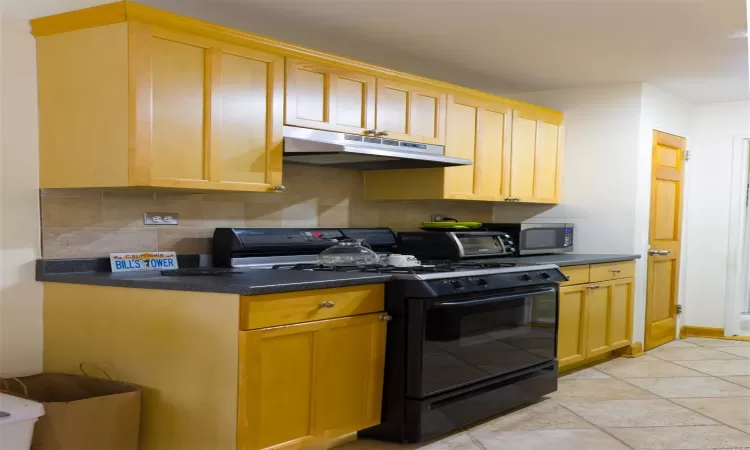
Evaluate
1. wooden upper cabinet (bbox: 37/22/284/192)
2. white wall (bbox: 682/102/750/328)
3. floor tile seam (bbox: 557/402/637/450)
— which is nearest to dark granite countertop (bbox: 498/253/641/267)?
floor tile seam (bbox: 557/402/637/450)

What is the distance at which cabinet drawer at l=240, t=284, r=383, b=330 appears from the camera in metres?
2.72

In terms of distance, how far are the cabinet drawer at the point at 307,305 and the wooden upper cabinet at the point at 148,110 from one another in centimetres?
67

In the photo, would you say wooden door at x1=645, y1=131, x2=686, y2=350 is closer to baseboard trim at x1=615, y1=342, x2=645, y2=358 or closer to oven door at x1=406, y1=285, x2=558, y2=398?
baseboard trim at x1=615, y1=342, x2=645, y2=358

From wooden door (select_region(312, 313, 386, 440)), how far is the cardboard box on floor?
705 millimetres

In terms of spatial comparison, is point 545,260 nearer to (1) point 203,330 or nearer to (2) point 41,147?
(1) point 203,330

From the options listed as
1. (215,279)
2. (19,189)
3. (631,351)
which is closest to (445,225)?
(631,351)

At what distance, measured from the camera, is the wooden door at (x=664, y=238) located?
230 inches

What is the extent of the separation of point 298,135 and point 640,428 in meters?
2.24

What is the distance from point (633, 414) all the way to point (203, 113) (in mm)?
2725

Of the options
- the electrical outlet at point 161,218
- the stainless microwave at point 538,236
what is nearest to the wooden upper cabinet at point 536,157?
the stainless microwave at point 538,236

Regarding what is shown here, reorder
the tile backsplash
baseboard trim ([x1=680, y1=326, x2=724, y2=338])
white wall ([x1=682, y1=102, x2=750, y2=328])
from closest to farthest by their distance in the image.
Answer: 1. the tile backsplash
2. white wall ([x1=682, y1=102, x2=750, y2=328])
3. baseboard trim ([x1=680, y1=326, x2=724, y2=338])

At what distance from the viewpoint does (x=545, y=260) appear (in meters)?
4.77

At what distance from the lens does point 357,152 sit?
3686mm

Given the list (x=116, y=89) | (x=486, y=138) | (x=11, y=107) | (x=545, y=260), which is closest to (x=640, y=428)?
(x=545, y=260)
